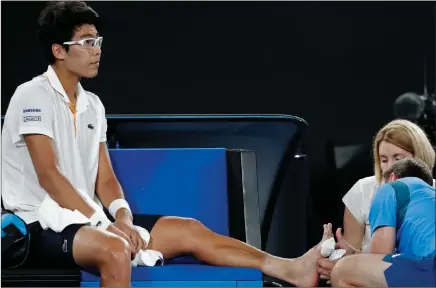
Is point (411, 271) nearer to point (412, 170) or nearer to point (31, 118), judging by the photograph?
point (412, 170)

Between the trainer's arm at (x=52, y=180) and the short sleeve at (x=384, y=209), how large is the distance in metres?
0.81

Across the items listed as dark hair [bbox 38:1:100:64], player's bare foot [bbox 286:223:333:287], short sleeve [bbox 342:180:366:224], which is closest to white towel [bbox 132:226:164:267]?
player's bare foot [bbox 286:223:333:287]

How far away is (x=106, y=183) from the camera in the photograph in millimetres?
3166

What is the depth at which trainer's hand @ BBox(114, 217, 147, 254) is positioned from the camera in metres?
2.95

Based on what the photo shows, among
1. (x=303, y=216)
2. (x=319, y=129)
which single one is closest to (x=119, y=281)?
(x=303, y=216)

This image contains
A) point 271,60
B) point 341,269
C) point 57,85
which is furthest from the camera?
point 271,60

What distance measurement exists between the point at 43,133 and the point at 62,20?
1.27ft

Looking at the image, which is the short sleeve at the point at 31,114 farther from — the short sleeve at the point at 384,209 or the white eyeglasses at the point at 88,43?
the short sleeve at the point at 384,209

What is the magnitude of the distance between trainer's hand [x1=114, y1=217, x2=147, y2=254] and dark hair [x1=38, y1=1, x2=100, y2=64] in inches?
22.2

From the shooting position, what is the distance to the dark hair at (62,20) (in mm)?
3109

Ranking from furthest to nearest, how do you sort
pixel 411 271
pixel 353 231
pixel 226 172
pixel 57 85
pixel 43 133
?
pixel 353 231, pixel 226 172, pixel 57 85, pixel 43 133, pixel 411 271

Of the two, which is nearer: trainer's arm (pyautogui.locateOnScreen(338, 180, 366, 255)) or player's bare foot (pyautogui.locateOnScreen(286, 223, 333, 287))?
player's bare foot (pyautogui.locateOnScreen(286, 223, 333, 287))

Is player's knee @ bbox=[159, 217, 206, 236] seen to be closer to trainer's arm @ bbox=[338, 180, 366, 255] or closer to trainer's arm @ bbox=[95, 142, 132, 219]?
trainer's arm @ bbox=[95, 142, 132, 219]

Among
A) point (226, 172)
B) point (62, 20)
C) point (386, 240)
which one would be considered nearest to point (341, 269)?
point (386, 240)
